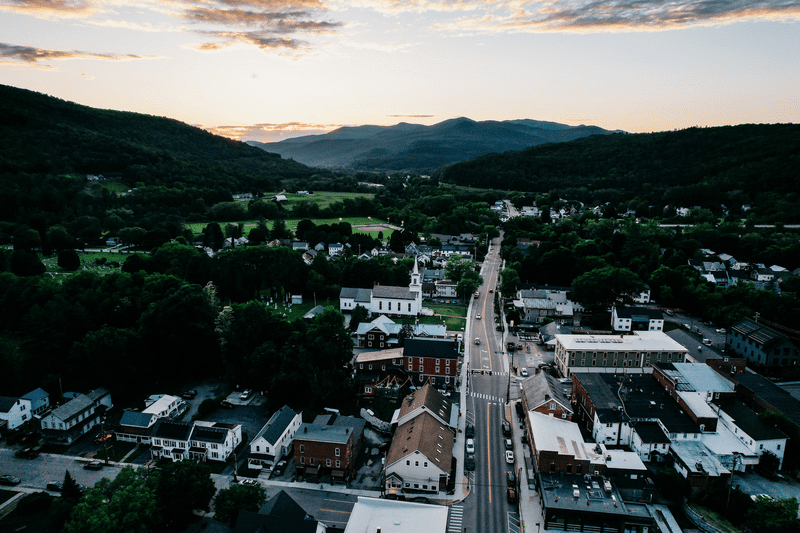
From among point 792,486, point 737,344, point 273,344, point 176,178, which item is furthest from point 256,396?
point 176,178

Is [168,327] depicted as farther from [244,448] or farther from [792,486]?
[792,486]

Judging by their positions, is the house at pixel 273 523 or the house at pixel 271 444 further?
the house at pixel 271 444

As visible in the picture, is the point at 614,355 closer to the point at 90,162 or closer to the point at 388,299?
the point at 388,299

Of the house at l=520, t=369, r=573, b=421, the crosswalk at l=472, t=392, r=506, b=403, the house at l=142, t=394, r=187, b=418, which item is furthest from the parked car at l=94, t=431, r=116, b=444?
the house at l=520, t=369, r=573, b=421

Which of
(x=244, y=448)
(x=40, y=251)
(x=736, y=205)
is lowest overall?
(x=244, y=448)

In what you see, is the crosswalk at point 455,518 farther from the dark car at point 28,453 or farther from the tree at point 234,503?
the dark car at point 28,453

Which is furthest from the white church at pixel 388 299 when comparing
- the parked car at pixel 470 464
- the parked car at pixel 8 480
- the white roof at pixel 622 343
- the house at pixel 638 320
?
the parked car at pixel 8 480

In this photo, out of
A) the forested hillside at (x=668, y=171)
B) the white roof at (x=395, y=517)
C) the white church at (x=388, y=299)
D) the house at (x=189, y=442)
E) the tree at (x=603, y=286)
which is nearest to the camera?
the white roof at (x=395, y=517)
